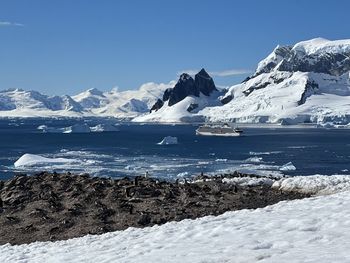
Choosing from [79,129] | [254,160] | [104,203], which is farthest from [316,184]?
[79,129]

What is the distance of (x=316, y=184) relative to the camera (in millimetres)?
22750

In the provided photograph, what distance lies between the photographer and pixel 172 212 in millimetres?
19516

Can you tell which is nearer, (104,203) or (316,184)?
(104,203)

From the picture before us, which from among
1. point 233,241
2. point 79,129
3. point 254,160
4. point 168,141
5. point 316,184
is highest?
point 233,241

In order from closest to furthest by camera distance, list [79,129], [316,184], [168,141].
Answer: [316,184]
[168,141]
[79,129]

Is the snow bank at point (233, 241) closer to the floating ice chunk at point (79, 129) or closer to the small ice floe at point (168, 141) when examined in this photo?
the small ice floe at point (168, 141)

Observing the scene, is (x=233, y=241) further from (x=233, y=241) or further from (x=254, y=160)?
(x=254, y=160)

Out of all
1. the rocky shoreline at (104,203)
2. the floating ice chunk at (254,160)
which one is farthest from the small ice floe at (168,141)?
the rocky shoreline at (104,203)

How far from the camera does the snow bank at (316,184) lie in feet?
72.1

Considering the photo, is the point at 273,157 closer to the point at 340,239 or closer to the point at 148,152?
the point at 148,152

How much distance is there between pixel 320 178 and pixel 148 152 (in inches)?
3130

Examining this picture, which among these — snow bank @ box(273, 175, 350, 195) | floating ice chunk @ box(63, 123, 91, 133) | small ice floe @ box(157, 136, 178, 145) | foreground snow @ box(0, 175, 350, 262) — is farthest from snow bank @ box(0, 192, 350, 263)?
floating ice chunk @ box(63, 123, 91, 133)

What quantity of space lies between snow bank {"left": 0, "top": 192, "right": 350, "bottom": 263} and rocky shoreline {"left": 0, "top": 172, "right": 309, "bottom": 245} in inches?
65.5

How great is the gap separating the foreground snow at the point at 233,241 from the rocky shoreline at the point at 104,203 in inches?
64.4
